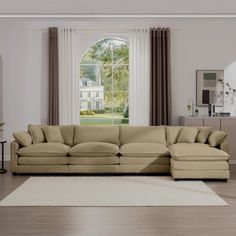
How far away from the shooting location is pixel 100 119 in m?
9.94

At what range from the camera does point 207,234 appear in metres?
4.08

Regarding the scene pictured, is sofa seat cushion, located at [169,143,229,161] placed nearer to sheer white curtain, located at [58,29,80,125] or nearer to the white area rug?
the white area rug

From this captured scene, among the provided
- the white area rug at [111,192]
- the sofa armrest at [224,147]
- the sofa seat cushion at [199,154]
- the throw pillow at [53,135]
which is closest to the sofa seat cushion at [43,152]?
the white area rug at [111,192]

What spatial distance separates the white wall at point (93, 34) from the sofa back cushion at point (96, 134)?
159 centimetres

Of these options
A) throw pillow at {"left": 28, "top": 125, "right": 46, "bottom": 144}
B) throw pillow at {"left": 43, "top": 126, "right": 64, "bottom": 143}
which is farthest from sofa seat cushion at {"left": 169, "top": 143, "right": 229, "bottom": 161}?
throw pillow at {"left": 28, "top": 125, "right": 46, "bottom": 144}

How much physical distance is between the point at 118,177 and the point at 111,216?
8.17 feet

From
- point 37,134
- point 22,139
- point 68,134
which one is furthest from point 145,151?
point 22,139

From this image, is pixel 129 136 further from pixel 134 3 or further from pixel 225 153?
pixel 134 3

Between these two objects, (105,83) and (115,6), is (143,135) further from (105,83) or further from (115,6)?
(115,6)

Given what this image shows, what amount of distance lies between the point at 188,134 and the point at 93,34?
3.16 m

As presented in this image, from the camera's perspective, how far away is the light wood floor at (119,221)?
4164 millimetres

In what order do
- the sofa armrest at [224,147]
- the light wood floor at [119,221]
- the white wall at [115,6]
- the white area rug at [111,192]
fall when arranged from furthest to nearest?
the sofa armrest at [224,147] → the white area rug at [111,192] → the white wall at [115,6] → the light wood floor at [119,221]

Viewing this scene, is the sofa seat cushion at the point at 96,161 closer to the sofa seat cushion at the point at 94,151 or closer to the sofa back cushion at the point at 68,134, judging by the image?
the sofa seat cushion at the point at 94,151

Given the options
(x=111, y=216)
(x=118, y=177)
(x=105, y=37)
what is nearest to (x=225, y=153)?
(x=118, y=177)
